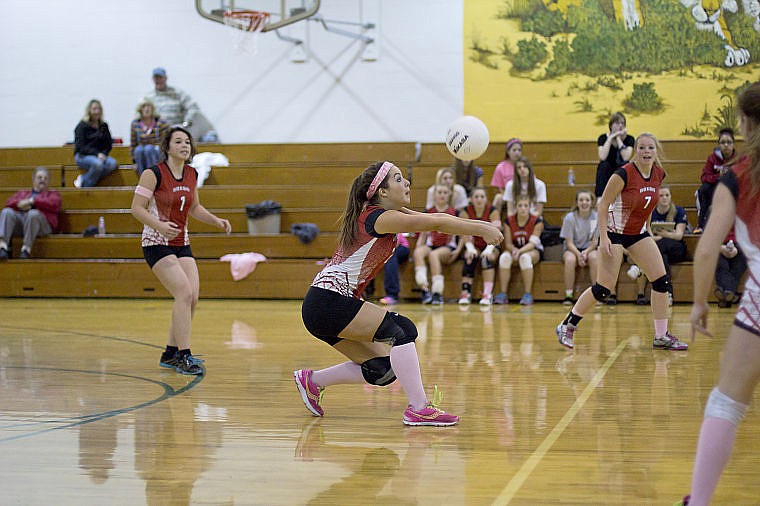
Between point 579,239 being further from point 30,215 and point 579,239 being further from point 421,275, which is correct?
point 30,215

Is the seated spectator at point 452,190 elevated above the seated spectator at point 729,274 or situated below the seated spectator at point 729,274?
above

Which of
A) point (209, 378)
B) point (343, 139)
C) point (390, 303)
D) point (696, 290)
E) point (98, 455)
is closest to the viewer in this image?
point (696, 290)

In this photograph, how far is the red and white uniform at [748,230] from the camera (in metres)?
2.68

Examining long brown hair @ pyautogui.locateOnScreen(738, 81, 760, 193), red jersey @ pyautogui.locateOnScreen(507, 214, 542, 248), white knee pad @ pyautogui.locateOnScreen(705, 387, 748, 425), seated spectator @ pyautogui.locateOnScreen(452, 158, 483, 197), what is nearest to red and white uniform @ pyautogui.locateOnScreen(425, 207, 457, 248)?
seated spectator @ pyautogui.locateOnScreen(452, 158, 483, 197)

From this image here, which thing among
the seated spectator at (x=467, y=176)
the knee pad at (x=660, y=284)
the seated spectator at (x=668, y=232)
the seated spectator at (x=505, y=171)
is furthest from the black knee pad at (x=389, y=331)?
the seated spectator at (x=467, y=176)

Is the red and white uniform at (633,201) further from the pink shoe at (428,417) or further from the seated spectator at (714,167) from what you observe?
the seated spectator at (714,167)

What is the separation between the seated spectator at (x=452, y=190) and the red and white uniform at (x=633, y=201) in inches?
168

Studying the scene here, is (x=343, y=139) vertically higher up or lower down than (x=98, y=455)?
higher up

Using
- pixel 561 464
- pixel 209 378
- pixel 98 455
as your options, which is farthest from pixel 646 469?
pixel 209 378

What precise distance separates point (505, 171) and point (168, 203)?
6188mm

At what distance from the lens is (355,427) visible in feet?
14.4

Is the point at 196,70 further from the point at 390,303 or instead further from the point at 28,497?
the point at 28,497

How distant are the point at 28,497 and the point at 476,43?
11862 mm

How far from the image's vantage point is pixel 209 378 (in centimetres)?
582
